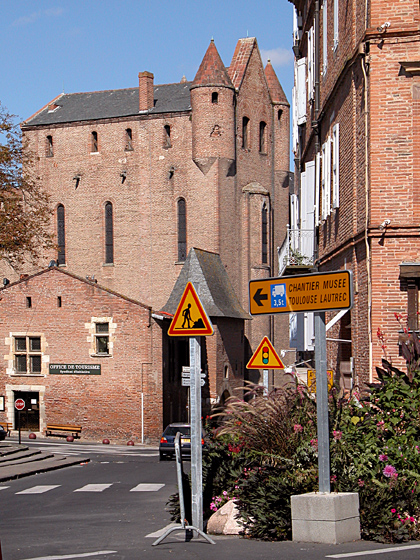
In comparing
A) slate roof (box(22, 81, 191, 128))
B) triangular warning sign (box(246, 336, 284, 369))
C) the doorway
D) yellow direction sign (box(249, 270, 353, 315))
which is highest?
slate roof (box(22, 81, 191, 128))

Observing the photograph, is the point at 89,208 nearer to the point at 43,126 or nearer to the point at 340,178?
the point at 43,126

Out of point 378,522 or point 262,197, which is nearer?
point 378,522

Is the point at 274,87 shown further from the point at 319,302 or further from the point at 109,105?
the point at 319,302

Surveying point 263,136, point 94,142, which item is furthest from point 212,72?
point 94,142

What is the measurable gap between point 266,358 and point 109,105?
45.3m

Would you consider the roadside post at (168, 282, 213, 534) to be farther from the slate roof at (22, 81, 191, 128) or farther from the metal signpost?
the slate roof at (22, 81, 191, 128)

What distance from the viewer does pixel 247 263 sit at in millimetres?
53250

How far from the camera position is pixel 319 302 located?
8.21 m

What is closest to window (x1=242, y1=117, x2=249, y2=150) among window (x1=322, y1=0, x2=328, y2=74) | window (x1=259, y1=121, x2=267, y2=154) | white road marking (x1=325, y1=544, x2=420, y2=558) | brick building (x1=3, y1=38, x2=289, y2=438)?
brick building (x1=3, y1=38, x2=289, y2=438)

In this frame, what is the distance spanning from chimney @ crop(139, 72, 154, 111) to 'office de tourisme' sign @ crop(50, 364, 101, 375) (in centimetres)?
2189

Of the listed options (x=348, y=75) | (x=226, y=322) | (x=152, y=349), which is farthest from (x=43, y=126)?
(x=348, y=75)

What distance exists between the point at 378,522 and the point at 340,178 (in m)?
9.78

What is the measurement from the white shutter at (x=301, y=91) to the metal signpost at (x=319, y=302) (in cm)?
1613

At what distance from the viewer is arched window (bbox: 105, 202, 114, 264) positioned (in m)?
56.7
